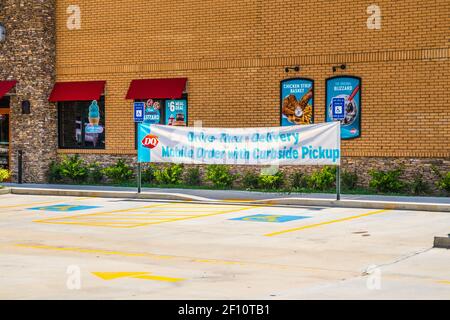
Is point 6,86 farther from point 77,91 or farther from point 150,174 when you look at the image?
point 150,174

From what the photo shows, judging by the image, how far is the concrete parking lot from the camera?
9727 mm

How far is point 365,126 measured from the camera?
24062mm

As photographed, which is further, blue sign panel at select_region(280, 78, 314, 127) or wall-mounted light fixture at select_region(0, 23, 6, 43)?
wall-mounted light fixture at select_region(0, 23, 6, 43)

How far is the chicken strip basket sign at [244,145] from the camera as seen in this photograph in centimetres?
2198

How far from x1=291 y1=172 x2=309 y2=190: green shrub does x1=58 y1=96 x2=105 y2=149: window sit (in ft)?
23.2

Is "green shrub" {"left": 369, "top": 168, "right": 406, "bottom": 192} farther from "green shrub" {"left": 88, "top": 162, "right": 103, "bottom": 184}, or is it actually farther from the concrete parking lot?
"green shrub" {"left": 88, "top": 162, "right": 103, "bottom": 184}

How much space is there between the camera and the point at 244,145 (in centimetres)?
2355

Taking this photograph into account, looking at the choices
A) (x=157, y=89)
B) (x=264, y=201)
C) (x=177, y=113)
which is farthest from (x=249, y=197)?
(x=157, y=89)

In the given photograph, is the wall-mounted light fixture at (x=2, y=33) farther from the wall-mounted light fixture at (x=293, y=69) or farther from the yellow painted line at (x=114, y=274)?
the yellow painted line at (x=114, y=274)

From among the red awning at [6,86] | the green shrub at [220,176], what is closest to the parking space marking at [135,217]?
the green shrub at [220,176]

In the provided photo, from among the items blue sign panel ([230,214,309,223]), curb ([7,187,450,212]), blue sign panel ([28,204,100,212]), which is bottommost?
blue sign panel ([230,214,309,223])

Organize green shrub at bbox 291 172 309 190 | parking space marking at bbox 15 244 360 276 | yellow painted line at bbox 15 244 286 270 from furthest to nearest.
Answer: green shrub at bbox 291 172 309 190, yellow painted line at bbox 15 244 286 270, parking space marking at bbox 15 244 360 276

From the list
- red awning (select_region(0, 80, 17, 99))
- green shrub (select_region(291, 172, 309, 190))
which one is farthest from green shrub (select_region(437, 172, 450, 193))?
red awning (select_region(0, 80, 17, 99))

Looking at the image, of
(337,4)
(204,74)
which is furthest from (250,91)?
(337,4)
